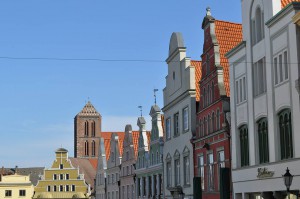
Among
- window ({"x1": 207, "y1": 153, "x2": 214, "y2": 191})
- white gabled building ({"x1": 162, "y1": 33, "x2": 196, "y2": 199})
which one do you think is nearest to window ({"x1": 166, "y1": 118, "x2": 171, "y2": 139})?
white gabled building ({"x1": 162, "y1": 33, "x2": 196, "y2": 199})

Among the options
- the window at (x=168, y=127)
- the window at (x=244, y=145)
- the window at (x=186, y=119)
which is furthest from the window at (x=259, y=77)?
the window at (x=168, y=127)

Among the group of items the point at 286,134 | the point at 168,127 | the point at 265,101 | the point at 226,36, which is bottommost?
the point at 286,134

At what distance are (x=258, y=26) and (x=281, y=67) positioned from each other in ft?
13.2

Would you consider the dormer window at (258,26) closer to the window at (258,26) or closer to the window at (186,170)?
the window at (258,26)

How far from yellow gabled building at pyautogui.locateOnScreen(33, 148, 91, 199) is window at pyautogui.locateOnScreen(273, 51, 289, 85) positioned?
203 feet

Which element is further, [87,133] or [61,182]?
[87,133]

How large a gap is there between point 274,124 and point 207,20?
12028 millimetres

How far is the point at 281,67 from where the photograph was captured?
25.9 m

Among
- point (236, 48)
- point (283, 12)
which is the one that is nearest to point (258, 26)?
point (236, 48)

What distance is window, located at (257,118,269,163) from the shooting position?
91.1ft

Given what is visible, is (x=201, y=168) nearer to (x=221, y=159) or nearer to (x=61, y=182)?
(x=221, y=159)

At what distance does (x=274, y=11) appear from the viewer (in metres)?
26.9

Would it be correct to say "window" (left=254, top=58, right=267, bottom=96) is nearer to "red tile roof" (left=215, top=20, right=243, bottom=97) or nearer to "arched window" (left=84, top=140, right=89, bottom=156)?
"red tile roof" (left=215, top=20, right=243, bottom=97)

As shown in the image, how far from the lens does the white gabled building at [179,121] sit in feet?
131
